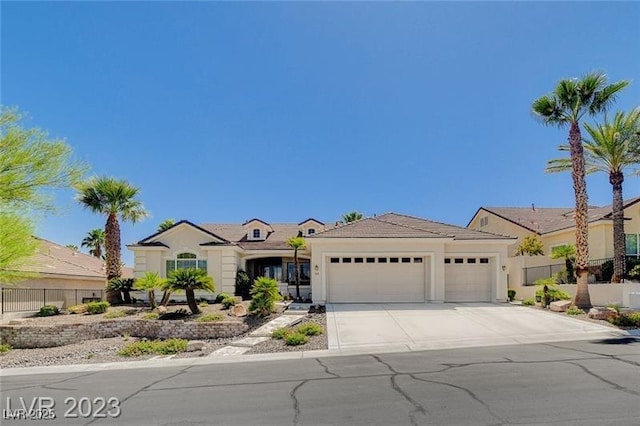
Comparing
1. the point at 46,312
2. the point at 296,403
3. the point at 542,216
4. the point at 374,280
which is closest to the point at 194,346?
the point at 296,403

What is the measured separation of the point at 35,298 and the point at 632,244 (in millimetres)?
33189

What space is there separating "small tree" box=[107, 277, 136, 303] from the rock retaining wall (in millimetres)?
5418

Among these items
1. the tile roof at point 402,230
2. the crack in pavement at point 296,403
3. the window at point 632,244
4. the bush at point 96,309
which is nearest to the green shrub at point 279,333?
the crack in pavement at point 296,403

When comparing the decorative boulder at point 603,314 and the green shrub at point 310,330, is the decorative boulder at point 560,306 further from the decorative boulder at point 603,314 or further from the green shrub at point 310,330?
the green shrub at point 310,330

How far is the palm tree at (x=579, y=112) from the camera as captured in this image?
18859mm

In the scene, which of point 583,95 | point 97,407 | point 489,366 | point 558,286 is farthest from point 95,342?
point 583,95

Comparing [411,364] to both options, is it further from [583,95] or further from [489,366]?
[583,95]

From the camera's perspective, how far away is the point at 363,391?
26.3 ft

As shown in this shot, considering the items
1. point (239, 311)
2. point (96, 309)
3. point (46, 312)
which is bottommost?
point (46, 312)

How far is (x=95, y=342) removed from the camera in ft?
59.2

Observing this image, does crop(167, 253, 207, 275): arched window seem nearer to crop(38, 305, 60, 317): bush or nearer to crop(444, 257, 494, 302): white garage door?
crop(38, 305, 60, 317): bush

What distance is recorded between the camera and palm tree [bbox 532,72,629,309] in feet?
61.9

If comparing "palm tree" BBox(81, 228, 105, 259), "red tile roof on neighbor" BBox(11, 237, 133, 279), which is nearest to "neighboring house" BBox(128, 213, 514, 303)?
"red tile roof on neighbor" BBox(11, 237, 133, 279)

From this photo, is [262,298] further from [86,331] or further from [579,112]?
[579,112]
